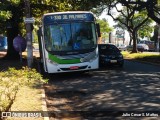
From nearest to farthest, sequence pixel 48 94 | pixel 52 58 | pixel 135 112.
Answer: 1. pixel 135 112
2. pixel 48 94
3. pixel 52 58

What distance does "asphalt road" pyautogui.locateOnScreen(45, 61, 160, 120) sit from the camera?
1030cm

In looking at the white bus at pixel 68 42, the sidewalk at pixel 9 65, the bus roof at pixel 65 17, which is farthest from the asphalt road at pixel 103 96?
the sidewalk at pixel 9 65

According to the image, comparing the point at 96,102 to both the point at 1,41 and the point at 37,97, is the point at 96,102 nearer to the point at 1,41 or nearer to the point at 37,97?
the point at 37,97

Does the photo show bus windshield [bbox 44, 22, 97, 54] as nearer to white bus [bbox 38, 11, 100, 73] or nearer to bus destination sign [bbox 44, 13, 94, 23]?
white bus [bbox 38, 11, 100, 73]

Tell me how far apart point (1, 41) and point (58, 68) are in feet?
159

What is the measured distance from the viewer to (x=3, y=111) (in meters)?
8.25

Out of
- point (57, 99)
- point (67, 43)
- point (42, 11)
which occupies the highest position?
point (42, 11)

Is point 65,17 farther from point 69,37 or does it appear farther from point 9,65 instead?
point 9,65

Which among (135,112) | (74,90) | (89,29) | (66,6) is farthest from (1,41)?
(135,112)

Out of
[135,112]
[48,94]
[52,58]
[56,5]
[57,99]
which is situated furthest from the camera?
[56,5]

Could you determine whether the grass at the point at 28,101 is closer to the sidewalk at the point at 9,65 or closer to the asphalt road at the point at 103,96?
the asphalt road at the point at 103,96

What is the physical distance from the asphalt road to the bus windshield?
1512 millimetres

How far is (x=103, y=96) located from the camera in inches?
499

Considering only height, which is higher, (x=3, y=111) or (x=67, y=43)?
(x=67, y=43)
